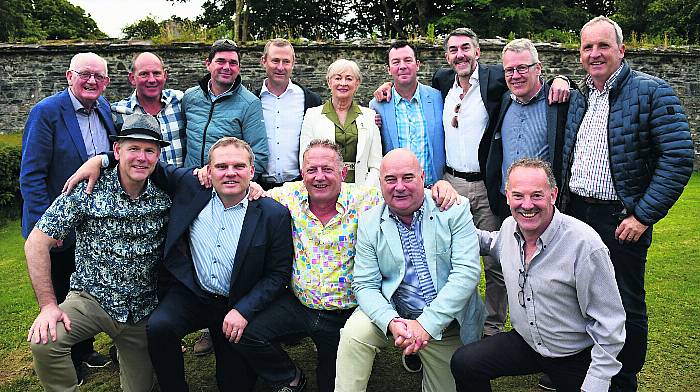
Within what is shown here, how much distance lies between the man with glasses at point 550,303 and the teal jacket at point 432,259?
24cm

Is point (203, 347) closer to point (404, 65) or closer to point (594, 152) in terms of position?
point (404, 65)

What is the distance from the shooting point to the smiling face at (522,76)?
3627 millimetres

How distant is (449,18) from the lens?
62.1 feet

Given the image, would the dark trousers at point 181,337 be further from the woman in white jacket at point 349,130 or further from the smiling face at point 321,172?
the woman in white jacket at point 349,130

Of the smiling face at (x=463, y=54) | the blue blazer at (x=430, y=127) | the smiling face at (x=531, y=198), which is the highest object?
the smiling face at (x=463, y=54)

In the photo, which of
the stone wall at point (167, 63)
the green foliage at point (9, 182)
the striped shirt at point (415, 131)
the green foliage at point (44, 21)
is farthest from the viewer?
the green foliage at point (44, 21)

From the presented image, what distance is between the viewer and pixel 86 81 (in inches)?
150

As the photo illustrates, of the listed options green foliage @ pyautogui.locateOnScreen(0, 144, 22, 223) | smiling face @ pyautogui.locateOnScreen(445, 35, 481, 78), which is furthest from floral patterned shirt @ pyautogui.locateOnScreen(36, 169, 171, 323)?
green foliage @ pyautogui.locateOnScreen(0, 144, 22, 223)

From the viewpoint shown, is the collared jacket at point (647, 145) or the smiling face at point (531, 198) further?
the collared jacket at point (647, 145)

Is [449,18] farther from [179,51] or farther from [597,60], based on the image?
[597,60]

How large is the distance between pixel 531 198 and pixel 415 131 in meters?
1.66

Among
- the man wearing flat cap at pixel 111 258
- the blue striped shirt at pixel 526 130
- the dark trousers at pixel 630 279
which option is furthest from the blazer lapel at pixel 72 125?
the dark trousers at pixel 630 279

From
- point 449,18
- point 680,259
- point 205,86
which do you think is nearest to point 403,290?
point 205,86

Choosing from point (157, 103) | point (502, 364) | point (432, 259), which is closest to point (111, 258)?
point (157, 103)
